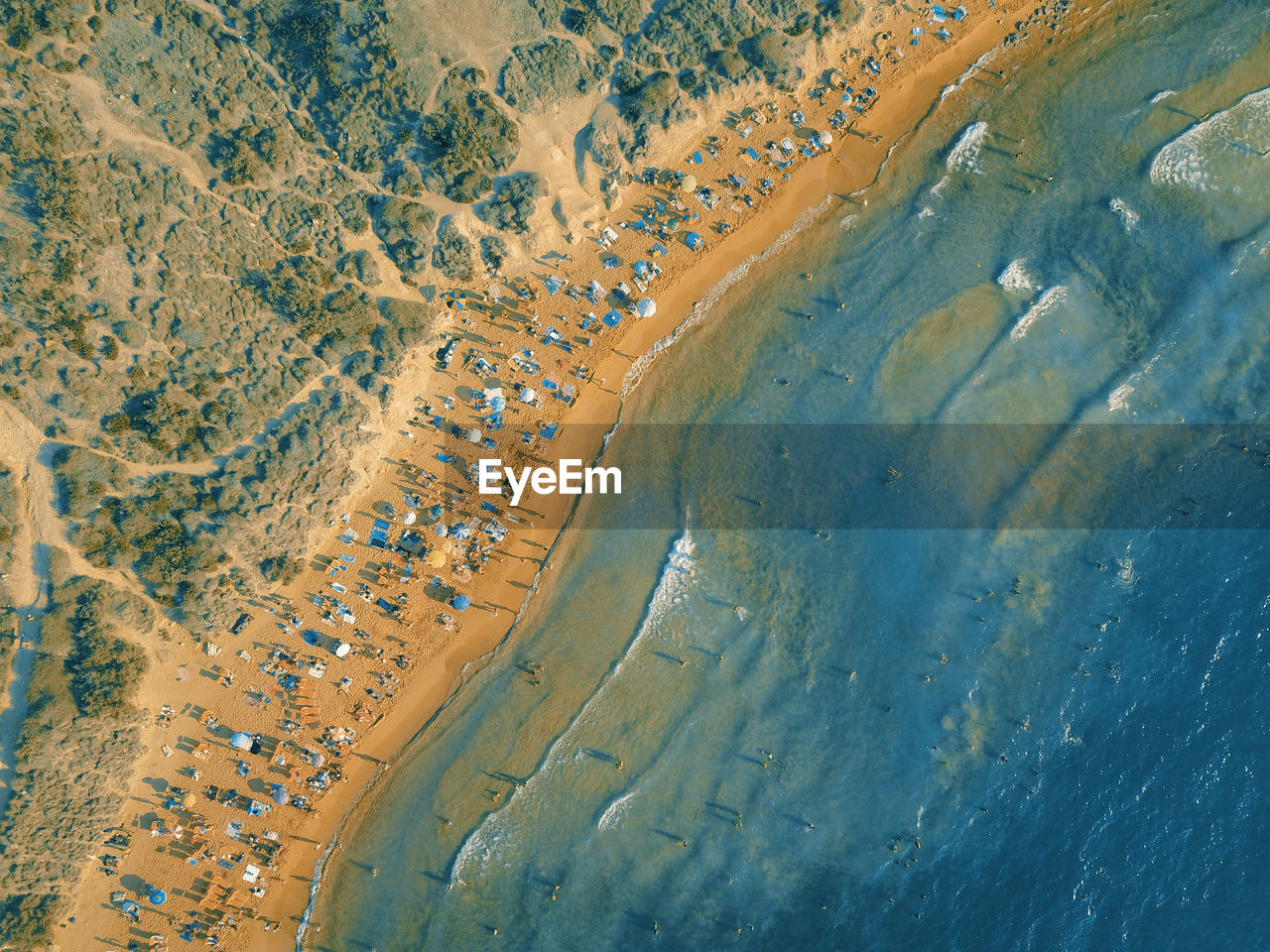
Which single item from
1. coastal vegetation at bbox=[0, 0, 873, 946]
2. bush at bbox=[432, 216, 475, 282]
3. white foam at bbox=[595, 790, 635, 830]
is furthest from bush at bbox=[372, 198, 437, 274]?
white foam at bbox=[595, 790, 635, 830]

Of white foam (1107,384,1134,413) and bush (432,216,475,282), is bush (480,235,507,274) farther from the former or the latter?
white foam (1107,384,1134,413)

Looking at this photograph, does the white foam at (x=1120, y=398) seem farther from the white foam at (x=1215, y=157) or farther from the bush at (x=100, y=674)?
the bush at (x=100, y=674)

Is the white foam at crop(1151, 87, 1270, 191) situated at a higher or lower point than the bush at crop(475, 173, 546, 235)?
higher

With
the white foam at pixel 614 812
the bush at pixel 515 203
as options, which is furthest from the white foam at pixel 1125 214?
the white foam at pixel 614 812

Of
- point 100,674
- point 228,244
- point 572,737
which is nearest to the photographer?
point 100,674

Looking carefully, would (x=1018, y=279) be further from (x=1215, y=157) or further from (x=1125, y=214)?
(x=1215, y=157)

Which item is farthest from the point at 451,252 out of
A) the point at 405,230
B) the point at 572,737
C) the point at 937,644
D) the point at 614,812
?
the point at 937,644
